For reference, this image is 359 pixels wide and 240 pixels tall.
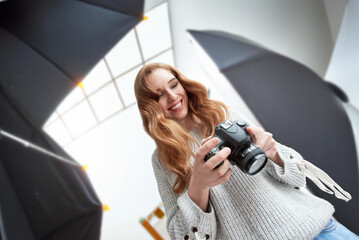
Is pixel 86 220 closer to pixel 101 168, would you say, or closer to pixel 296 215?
pixel 101 168

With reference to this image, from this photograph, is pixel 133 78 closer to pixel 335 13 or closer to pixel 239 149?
pixel 239 149

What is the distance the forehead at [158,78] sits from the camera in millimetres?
634

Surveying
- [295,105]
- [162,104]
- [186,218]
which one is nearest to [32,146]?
[162,104]

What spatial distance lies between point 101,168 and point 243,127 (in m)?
0.75

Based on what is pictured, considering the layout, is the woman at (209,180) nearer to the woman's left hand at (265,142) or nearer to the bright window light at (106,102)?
the woman's left hand at (265,142)

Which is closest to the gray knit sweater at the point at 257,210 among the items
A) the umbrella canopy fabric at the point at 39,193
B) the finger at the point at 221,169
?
the finger at the point at 221,169

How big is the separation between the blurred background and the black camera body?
622 mm

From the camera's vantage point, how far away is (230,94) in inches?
46.3

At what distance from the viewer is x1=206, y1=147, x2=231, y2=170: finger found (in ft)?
1.36

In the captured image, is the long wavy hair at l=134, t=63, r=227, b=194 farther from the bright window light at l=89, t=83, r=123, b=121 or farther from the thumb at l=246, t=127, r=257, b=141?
the bright window light at l=89, t=83, r=123, b=121

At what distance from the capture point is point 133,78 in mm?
1002

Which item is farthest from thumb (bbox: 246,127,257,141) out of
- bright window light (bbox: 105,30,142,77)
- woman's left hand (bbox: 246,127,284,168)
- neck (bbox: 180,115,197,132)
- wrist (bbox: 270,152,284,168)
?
bright window light (bbox: 105,30,142,77)

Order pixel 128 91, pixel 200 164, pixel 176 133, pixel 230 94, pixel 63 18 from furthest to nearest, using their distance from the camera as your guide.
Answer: pixel 230 94 → pixel 128 91 → pixel 63 18 → pixel 176 133 → pixel 200 164

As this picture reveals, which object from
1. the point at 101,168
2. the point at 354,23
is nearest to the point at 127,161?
the point at 101,168
